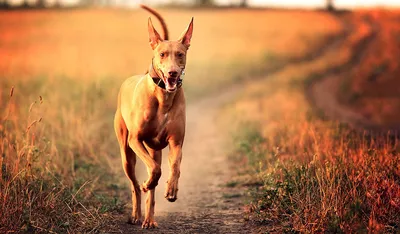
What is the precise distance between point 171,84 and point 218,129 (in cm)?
927

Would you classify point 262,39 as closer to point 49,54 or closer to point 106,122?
point 49,54

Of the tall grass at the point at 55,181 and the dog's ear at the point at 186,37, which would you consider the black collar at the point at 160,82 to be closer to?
the dog's ear at the point at 186,37

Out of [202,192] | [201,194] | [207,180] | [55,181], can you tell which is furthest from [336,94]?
[55,181]

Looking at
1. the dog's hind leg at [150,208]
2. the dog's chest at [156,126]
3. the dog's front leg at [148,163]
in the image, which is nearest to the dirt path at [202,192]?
the dog's hind leg at [150,208]

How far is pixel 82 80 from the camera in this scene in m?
17.5

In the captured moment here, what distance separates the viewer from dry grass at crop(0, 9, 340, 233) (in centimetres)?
729

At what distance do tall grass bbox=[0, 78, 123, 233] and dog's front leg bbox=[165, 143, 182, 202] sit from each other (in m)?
0.88

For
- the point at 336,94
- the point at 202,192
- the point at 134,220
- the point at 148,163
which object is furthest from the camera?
the point at 336,94

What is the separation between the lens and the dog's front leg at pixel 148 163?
22.9 feet

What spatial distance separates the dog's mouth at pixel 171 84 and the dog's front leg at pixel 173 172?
646mm

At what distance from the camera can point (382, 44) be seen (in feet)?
108

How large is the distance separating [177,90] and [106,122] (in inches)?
256

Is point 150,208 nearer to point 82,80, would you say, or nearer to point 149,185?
point 149,185

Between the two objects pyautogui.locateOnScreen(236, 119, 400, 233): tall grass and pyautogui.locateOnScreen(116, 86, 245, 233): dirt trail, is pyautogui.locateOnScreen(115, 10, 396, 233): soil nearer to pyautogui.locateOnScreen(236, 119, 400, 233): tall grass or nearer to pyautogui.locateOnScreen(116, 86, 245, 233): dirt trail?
pyautogui.locateOnScreen(116, 86, 245, 233): dirt trail
